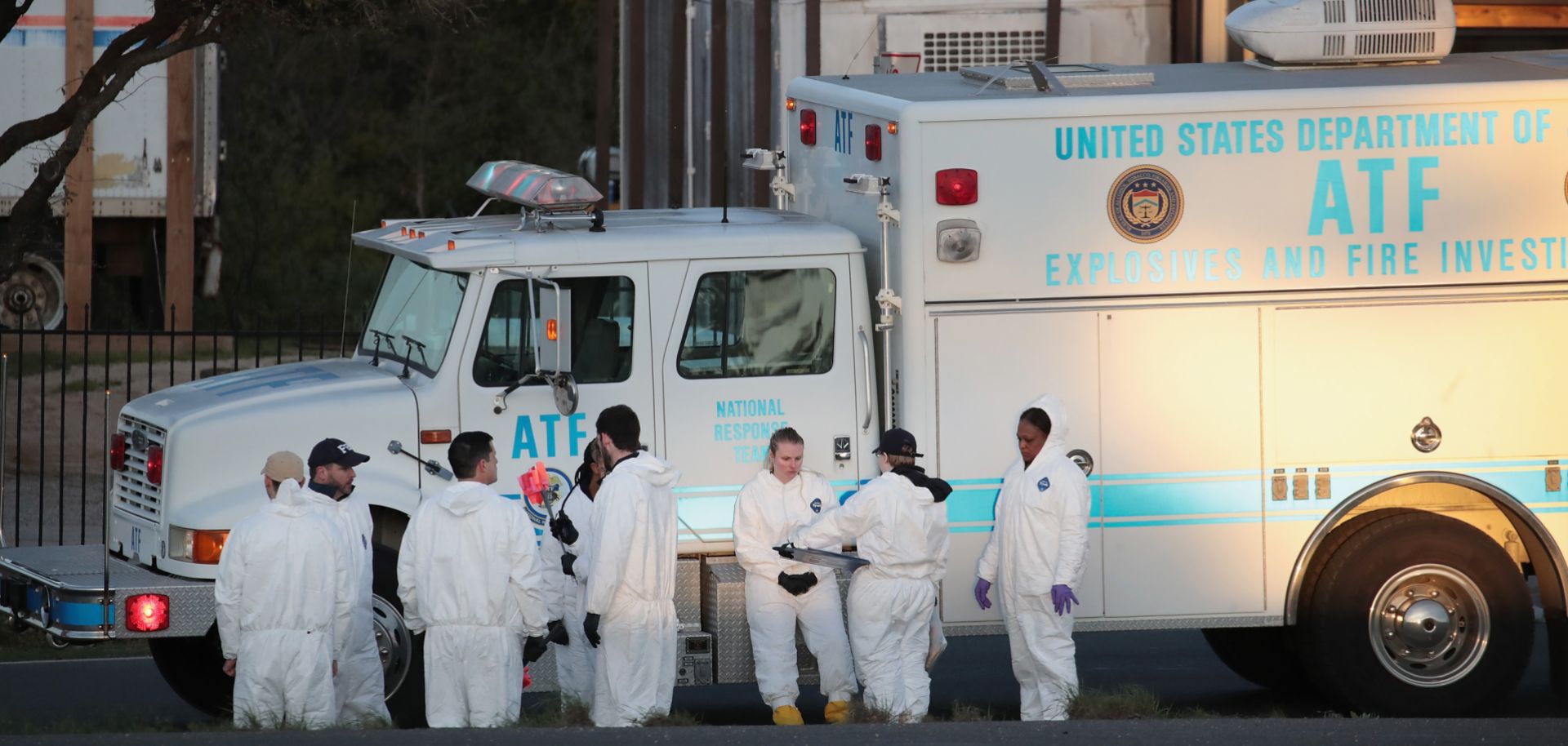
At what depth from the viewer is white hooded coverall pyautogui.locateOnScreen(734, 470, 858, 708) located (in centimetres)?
821

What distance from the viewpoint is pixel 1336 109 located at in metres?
8.48

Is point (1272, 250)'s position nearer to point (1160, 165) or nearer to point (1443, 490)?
point (1160, 165)

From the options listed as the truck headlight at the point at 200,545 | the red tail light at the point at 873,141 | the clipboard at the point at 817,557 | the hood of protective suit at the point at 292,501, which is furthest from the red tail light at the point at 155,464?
the red tail light at the point at 873,141

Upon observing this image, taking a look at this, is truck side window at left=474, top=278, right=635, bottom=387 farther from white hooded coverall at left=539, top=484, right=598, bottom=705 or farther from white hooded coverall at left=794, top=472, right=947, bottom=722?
white hooded coverall at left=794, top=472, right=947, bottom=722

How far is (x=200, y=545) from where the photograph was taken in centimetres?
818

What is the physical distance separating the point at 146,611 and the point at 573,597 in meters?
1.84

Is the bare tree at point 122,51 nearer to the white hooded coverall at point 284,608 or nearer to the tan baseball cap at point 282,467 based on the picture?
the tan baseball cap at point 282,467

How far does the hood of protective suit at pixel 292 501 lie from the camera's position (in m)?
7.66

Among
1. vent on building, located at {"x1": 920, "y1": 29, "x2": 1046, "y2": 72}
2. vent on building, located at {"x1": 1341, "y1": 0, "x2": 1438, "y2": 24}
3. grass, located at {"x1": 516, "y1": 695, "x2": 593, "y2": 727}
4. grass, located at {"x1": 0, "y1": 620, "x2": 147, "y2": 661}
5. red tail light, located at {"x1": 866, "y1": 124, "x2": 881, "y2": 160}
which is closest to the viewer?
grass, located at {"x1": 516, "y1": 695, "x2": 593, "y2": 727}

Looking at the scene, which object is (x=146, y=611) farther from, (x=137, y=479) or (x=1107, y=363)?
(x=1107, y=363)

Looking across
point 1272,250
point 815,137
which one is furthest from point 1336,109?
point 815,137

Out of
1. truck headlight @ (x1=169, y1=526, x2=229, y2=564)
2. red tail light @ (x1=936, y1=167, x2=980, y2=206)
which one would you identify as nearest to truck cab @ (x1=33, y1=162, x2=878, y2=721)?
truck headlight @ (x1=169, y1=526, x2=229, y2=564)

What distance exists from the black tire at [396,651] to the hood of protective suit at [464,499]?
844 mm

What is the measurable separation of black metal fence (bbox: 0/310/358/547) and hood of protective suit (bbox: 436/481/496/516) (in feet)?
18.5
